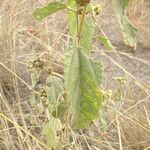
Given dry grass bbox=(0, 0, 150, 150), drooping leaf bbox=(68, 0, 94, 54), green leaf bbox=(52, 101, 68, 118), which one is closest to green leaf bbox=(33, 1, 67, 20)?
drooping leaf bbox=(68, 0, 94, 54)

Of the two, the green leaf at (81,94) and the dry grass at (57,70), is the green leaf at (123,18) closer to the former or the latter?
the green leaf at (81,94)

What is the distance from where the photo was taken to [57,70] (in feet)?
5.90

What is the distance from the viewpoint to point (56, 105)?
76cm

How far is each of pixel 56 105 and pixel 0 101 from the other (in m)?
0.86

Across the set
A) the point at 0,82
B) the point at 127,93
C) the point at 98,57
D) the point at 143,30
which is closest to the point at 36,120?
the point at 0,82

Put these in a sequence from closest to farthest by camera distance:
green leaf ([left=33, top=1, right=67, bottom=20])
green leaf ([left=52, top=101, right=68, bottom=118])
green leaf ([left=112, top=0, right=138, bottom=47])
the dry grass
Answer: green leaf ([left=112, top=0, right=138, bottom=47])
green leaf ([left=33, top=1, right=67, bottom=20])
green leaf ([left=52, top=101, right=68, bottom=118])
the dry grass

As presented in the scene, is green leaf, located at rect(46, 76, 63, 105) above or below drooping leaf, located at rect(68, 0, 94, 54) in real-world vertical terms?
below

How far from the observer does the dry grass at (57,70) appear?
143cm

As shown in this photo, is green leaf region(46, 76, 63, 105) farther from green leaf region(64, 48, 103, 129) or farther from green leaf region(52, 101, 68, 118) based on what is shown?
green leaf region(64, 48, 103, 129)

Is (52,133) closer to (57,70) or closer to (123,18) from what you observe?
(123,18)

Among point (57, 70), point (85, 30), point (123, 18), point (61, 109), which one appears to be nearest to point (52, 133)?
point (61, 109)

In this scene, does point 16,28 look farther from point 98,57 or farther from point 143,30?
point 143,30

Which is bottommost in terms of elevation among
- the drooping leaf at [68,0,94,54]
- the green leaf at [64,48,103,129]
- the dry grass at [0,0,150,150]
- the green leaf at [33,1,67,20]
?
the dry grass at [0,0,150,150]

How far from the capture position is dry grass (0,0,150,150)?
4.69 ft
